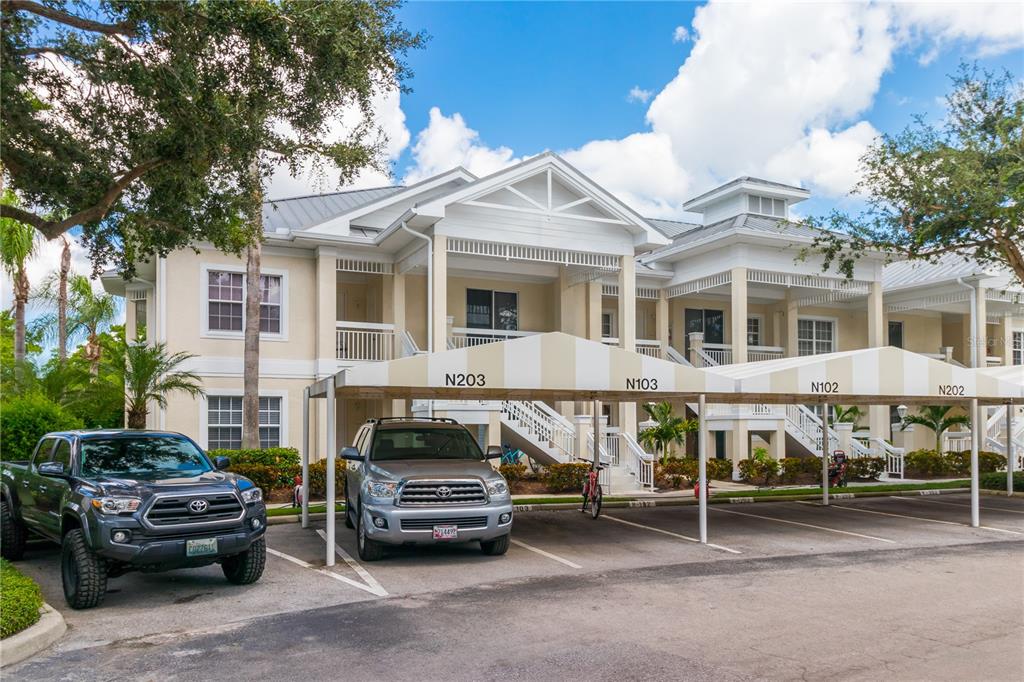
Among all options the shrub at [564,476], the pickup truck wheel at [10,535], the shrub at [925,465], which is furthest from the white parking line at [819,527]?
the pickup truck wheel at [10,535]

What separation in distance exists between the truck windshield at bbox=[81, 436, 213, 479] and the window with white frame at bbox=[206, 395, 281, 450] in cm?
1052

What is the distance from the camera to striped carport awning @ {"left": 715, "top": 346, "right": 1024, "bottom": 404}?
1377 cm

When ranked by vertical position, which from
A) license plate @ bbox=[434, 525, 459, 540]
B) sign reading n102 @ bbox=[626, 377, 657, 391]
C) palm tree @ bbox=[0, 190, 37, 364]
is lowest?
license plate @ bbox=[434, 525, 459, 540]

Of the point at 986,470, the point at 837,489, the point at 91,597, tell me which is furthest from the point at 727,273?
the point at 91,597

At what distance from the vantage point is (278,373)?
21.5 m

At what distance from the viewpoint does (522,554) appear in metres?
12.2

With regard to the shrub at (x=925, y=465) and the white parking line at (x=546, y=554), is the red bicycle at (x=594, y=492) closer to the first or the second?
the white parking line at (x=546, y=554)

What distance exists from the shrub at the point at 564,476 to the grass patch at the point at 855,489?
3.12 metres

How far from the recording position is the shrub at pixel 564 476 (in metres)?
20.2

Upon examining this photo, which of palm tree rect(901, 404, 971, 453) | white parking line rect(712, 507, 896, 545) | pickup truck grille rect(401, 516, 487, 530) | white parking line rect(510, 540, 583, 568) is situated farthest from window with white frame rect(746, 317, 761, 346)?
pickup truck grille rect(401, 516, 487, 530)

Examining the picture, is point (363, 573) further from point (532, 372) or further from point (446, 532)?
point (532, 372)

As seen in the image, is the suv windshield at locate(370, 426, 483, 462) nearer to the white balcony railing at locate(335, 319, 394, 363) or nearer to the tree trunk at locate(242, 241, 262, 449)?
the tree trunk at locate(242, 241, 262, 449)

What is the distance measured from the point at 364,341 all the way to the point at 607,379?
37.4 feet

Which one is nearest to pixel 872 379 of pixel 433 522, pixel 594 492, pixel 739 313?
pixel 594 492
